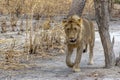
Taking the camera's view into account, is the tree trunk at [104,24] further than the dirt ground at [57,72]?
Yes

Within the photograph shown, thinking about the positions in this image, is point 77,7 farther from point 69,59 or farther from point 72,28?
point 72,28

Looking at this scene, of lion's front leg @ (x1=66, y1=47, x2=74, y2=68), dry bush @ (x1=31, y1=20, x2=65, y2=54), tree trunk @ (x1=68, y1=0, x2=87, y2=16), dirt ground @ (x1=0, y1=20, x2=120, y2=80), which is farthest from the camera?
tree trunk @ (x1=68, y1=0, x2=87, y2=16)

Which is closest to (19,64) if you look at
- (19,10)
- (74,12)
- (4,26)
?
(74,12)

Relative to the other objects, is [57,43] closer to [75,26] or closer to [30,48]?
[30,48]

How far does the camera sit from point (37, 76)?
734 centimetres

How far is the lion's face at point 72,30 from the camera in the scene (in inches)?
285

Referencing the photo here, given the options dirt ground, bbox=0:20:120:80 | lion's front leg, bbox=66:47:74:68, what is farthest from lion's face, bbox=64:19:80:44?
dirt ground, bbox=0:20:120:80

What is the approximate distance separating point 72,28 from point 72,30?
4cm

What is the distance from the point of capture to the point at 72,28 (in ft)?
23.9

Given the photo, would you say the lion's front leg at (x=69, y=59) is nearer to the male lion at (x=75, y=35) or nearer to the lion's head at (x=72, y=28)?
the male lion at (x=75, y=35)

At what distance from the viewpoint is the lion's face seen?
7250mm

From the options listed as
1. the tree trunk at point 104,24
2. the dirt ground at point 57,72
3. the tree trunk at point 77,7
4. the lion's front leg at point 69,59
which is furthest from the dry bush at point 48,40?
the tree trunk at point 104,24

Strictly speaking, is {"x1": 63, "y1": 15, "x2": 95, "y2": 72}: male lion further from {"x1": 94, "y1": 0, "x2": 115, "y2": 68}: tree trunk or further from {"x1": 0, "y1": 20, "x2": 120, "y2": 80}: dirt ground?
{"x1": 94, "y1": 0, "x2": 115, "y2": 68}: tree trunk

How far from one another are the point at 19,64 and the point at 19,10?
7.09 metres
